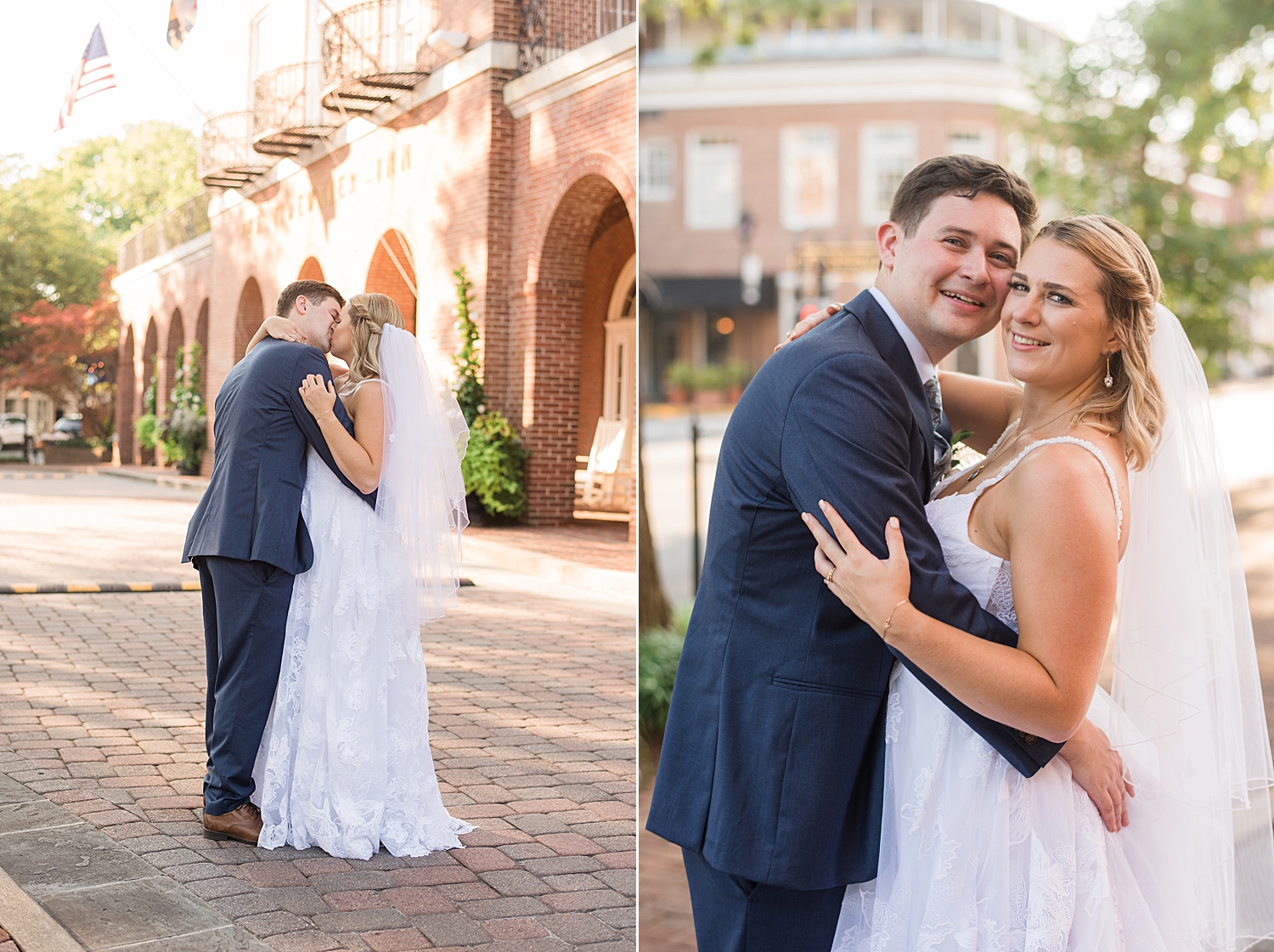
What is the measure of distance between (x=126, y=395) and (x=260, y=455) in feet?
1.22

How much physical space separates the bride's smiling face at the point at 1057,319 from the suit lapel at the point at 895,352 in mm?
165

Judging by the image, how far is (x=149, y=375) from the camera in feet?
9.70

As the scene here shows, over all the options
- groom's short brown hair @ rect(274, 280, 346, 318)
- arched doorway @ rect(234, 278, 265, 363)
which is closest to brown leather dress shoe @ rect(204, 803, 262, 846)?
arched doorway @ rect(234, 278, 265, 363)

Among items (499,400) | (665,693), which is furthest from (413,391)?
(665,693)

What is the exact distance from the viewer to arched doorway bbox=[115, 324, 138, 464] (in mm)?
2943

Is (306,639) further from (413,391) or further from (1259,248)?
(1259,248)

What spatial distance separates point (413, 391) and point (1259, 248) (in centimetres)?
723

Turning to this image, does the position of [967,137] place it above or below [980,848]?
above

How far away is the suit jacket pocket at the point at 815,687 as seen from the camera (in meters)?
1.78

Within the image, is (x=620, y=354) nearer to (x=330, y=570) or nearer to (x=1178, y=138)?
(x=330, y=570)

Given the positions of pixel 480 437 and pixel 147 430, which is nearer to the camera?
pixel 147 430

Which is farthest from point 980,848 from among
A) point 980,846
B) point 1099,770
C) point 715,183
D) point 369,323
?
point 715,183

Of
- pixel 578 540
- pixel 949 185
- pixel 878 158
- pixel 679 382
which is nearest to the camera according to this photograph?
pixel 949 185

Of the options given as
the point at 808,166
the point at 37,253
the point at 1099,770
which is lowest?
the point at 1099,770
